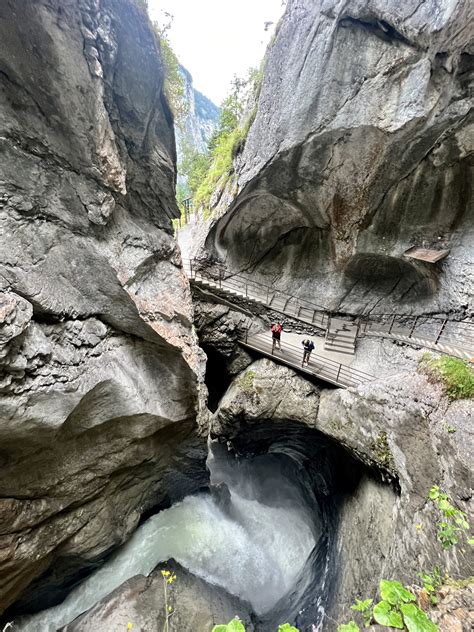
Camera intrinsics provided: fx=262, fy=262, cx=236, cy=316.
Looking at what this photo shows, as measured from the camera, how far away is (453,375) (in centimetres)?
466

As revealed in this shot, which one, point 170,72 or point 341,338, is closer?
point 170,72

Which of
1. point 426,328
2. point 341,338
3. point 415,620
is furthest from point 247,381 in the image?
point 415,620

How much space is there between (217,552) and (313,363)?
5.99m

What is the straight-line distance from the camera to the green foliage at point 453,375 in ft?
14.4

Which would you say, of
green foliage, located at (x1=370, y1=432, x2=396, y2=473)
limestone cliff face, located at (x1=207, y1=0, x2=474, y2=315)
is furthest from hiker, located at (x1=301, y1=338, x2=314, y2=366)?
limestone cliff face, located at (x1=207, y1=0, x2=474, y2=315)

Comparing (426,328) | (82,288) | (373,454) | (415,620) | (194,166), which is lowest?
(373,454)

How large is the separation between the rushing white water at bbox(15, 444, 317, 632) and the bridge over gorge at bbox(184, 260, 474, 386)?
5.11 meters

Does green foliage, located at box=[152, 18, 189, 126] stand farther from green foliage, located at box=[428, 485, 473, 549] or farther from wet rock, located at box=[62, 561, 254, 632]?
wet rock, located at box=[62, 561, 254, 632]

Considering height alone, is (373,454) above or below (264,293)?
below

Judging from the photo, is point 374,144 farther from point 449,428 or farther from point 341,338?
point 449,428

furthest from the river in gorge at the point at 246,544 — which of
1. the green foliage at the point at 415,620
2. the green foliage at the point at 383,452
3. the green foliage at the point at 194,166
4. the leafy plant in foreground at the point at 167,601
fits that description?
the green foliage at the point at 194,166

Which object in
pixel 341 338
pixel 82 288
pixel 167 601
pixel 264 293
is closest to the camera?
pixel 82 288

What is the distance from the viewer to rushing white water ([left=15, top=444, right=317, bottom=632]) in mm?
6133

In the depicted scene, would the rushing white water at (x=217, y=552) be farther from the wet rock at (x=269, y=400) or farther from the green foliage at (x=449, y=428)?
the green foliage at (x=449, y=428)
